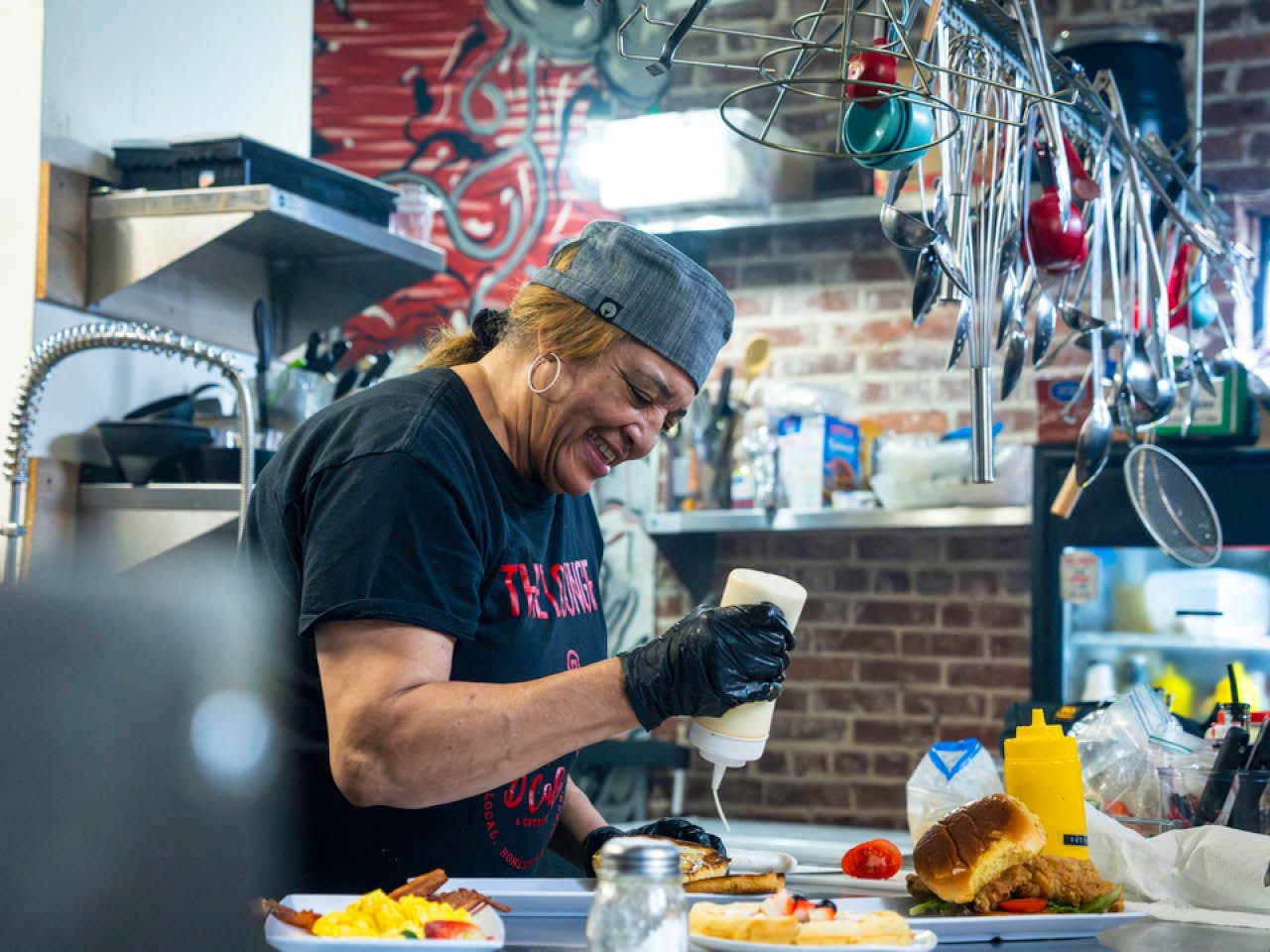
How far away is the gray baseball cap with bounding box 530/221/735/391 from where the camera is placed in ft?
5.48

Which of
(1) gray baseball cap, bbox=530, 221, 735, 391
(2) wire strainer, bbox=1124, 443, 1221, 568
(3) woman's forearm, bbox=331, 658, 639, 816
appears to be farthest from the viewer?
(2) wire strainer, bbox=1124, 443, 1221, 568

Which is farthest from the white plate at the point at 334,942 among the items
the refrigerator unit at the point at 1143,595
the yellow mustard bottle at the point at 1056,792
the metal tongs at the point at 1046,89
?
the refrigerator unit at the point at 1143,595

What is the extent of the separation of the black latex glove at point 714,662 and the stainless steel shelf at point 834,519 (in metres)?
2.28

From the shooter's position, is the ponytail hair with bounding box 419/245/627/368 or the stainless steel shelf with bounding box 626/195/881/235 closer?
the ponytail hair with bounding box 419/245/627/368

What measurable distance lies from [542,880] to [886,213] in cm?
89

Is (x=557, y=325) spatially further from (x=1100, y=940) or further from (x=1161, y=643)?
(x=1161, y=643)

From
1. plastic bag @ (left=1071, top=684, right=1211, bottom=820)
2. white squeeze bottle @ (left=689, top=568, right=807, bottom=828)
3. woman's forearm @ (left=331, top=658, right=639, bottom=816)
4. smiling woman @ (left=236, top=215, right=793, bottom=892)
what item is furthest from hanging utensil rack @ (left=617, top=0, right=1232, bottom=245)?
plastic bag @ (left=1071, top=684, right=1211, bottom=820)

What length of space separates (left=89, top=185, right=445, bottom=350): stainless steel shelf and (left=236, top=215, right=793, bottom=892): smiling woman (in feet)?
3.45

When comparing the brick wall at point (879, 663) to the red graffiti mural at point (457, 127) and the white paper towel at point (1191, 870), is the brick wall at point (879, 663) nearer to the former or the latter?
the red graffiti mural at point (457, 127)

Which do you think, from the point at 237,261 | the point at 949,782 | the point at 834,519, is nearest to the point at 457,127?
the point at 237,261

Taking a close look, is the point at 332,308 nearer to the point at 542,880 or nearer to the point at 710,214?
the point at 710,214

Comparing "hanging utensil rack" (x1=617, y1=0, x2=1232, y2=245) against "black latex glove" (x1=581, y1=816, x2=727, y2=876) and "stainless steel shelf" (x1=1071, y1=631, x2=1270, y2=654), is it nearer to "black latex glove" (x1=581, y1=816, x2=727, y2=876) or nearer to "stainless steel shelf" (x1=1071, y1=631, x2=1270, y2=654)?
"black latex glove" (x1=581, y1=816, x2=727, y2=876)

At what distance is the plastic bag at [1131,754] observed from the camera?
1.82 m

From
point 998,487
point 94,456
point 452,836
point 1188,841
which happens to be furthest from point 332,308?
point 1188,841
